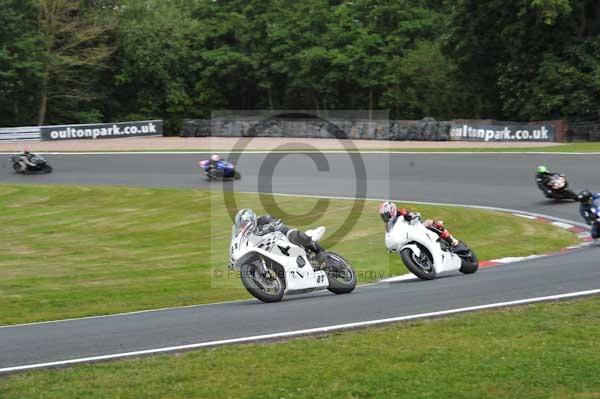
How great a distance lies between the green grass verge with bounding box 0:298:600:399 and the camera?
6512mm

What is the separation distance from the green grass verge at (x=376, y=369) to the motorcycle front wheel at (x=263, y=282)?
2.41 meters

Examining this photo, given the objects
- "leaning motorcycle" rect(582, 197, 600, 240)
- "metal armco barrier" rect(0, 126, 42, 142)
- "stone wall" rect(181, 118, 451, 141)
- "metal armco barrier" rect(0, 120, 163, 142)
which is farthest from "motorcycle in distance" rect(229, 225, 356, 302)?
"metal armco barrier" rect(0, 126, 42, 142)

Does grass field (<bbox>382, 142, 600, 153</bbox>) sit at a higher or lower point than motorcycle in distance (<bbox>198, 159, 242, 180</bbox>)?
higher

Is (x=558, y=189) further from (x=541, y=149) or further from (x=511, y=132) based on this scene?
(x=511, y=132)

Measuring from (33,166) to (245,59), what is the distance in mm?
26227

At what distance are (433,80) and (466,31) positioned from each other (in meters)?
5.75

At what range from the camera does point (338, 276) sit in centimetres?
1144

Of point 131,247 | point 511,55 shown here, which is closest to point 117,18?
point 511,55

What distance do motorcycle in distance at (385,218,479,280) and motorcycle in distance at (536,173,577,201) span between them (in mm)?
9466

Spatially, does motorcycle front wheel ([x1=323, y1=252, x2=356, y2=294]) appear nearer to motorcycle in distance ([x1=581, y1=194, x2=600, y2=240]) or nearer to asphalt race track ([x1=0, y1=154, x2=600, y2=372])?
asphalt race track ([x1=0, y1=154, x2=600, y2=372])

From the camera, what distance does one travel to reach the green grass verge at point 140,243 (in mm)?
12727

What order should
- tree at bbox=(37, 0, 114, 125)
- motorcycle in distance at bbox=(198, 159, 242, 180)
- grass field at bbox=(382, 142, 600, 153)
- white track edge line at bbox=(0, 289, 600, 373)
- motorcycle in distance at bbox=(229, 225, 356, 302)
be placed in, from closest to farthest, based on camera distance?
1. white track edge line at bbox=(0, 289, 600, 373)
2. motorcycle in distance at bbox=(229, 225, 356, 302)
3. motorcycle in distance at bbox=(198, 159, 242, 180)
4. grass field at bbox=(382, 142, 600, 153)
5. tree at bbox=(37, 0, 114, 125)

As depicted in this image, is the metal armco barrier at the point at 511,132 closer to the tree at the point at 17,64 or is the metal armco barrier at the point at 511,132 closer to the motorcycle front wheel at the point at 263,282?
the motorcycle front wheel at the point at 263,282

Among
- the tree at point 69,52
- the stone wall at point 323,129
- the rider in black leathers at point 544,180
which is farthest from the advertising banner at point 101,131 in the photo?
the rider in black leathers at point 544,180
